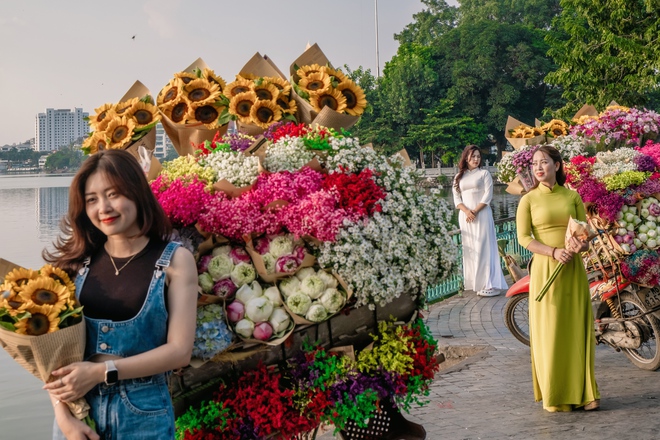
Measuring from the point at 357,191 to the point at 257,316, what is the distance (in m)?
0.80

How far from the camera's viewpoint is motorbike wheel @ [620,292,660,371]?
7129mm

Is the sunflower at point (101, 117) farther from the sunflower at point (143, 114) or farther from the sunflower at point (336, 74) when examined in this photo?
the sunflower at point (336, 74)

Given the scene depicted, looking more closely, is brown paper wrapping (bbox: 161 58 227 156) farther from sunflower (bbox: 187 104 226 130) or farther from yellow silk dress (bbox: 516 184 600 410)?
yellow silk dress (bbox: 516 184 600 410)

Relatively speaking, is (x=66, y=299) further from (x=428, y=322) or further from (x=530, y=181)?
(x=428, y=322)

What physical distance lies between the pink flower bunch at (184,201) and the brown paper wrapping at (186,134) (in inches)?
23.5

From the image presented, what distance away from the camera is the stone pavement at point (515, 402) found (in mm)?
5789

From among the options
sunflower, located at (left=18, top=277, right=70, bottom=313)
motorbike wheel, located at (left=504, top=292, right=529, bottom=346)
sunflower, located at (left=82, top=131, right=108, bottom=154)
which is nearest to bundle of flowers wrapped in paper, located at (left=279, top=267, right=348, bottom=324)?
sunflower, located at (left=18, top=277, right=70, bottom=313)

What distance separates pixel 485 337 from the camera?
926 cm

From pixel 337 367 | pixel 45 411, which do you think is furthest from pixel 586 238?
pixel 45 411

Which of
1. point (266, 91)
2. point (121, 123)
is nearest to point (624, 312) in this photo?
point (266, 91)

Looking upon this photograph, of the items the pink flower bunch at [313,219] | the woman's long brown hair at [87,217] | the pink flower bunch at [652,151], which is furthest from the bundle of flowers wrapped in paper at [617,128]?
the woman's long brown hair at [87,217]

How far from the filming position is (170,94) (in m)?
4.35

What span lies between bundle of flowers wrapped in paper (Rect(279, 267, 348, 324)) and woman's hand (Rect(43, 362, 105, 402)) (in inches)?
41.6

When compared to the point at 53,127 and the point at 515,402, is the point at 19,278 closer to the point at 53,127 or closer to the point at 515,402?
the point at 515,402
